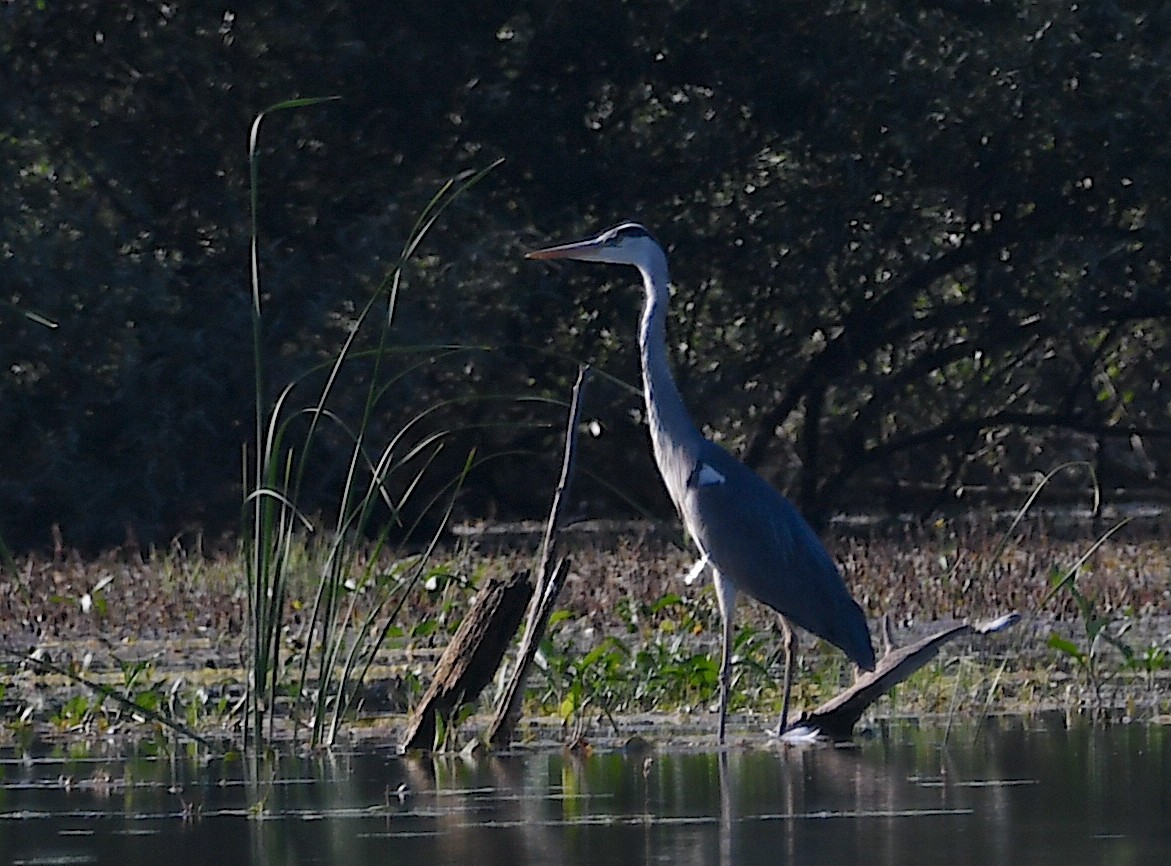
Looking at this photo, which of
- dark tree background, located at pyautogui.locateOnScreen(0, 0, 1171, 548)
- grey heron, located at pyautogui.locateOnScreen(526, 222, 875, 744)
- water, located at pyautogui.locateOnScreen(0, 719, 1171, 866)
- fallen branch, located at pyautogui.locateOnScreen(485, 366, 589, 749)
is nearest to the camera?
water, located at pyautogui.locateOnScreen(0, 719, 1171, 866)

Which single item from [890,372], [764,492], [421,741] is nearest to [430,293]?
[890,372]

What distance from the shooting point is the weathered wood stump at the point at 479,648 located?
6348mm

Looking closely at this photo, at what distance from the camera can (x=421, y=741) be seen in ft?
20.5

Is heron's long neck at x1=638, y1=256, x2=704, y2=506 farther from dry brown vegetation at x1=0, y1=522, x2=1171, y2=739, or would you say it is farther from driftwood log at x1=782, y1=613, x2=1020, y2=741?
driftwood log at x1=782, y1=613, x2=1020, y2=741

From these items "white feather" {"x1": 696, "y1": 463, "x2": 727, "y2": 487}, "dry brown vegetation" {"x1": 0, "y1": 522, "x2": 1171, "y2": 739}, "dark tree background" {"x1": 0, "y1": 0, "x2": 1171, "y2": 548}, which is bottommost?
"dry brown vegetation" {"x1": 0, "y1": 522, "x2": 1171, "y2": 739}

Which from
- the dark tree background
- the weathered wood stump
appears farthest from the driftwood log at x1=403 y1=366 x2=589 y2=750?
the dark tree background

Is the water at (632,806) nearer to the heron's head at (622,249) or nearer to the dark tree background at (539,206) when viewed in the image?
the heron's head at (622,249)

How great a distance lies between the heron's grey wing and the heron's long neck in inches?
2.8

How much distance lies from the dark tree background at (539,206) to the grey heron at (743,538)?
246 inches

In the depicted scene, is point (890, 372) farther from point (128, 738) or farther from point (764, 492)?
point (128, 738)

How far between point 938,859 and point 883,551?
24.7ft

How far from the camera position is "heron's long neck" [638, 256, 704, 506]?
24.3ft

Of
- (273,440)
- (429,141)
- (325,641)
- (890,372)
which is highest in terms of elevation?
(429,141)

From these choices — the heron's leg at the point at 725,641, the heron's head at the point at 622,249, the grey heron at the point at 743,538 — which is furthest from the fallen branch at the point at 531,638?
the heron's head at the point at 622,249
